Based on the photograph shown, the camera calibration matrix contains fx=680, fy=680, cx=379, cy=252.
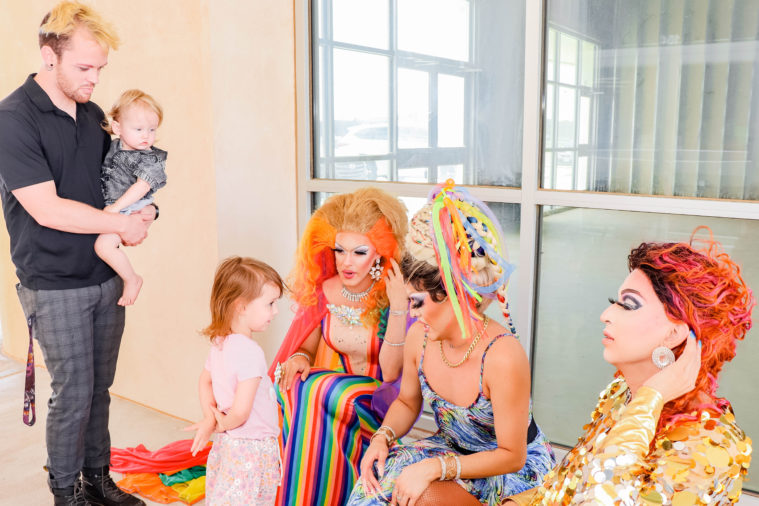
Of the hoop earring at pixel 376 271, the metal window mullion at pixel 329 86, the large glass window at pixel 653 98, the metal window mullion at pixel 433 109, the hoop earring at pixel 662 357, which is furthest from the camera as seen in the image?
the metal window mullion at pixel 329 86

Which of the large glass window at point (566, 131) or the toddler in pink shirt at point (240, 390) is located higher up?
the large glass window at point (566, 131)

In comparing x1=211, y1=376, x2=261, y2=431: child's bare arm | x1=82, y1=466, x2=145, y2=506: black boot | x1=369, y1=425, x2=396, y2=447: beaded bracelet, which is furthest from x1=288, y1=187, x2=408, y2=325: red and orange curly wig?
x1=82, y1=466, x2=145, y2=506: black boot

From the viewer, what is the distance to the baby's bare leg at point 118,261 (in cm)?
224

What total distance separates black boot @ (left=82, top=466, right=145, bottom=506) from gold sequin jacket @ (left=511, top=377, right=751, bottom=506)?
1.80m

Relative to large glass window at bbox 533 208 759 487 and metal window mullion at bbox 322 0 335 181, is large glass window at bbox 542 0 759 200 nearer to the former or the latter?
large glass window at bbox 533 208 759 487

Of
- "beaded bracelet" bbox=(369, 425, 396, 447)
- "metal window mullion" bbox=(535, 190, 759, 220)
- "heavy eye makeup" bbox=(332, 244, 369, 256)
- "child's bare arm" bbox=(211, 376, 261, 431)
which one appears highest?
"metal window mullion" bbox=(535, 190, 759, 220)

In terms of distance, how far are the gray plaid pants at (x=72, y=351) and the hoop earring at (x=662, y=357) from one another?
1.76 metres

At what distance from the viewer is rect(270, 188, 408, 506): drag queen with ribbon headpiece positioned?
226 centimetres

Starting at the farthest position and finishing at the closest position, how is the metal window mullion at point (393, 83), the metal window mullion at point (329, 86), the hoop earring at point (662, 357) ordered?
the metal window mullion at point (329, 86), the metal window mullion at point (393, 83), the hoop earring at point (662, 357)

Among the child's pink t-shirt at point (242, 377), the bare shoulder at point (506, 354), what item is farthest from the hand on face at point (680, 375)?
the child's pink t-shirt at point (242, 377)

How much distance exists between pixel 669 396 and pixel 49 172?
71.3 inches

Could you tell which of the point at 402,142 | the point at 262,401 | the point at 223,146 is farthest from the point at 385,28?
the point at 262,401

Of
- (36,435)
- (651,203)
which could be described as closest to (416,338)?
(651,203)

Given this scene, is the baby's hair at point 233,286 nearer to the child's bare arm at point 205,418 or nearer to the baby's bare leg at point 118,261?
the child's bare arm at point 205,418
